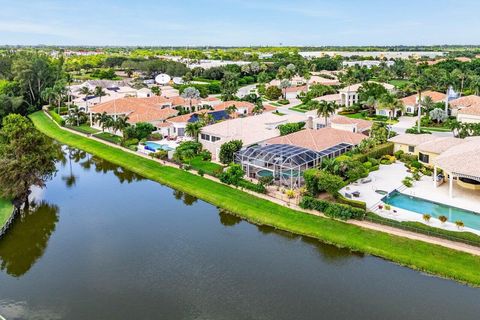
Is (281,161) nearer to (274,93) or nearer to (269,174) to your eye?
(269,174)

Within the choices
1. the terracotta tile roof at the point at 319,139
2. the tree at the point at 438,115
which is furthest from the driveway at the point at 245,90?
the terracotta tile roof at the point at 319,139

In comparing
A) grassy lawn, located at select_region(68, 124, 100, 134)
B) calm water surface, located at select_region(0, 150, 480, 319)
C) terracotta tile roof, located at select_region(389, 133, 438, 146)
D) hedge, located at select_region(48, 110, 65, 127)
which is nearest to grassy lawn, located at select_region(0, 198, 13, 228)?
calm water surface, located at select_region(0, 150, 480, 319)

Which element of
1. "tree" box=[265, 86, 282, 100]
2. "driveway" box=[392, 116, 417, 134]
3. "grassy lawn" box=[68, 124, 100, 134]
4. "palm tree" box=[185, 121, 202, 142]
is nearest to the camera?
"palm tree" box=[185, 121, 202, 142]

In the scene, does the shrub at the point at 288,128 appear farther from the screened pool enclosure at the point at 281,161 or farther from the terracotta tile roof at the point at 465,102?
the terracotta tile roof at the point at 465,102

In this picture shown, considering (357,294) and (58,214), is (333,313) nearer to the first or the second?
(357,294)

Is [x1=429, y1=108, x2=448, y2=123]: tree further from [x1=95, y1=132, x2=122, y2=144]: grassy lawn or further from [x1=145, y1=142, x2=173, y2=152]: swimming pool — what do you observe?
[x1=95, y1=132, x2=122, y2=144]: grassy lawn

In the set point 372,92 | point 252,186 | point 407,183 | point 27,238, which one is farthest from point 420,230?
point 372,92

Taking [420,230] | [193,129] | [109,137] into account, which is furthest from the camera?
[109,137]
